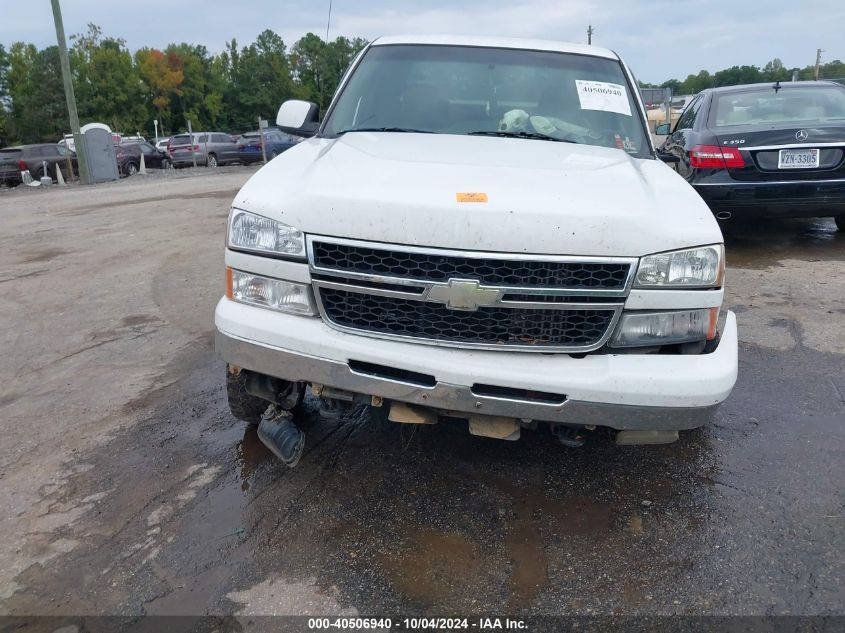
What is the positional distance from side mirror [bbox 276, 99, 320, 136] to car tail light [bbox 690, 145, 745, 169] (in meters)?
4.02

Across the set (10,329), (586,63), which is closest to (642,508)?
(586,63)

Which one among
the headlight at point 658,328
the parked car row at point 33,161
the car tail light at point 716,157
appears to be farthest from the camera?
the parked car row at point 33,161

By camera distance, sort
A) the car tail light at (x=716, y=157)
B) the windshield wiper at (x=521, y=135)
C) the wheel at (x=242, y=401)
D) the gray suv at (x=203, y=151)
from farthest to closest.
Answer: the gray suv at (x=203, y=151), the car tail light at (x=716, y=157), the windshield wiper at (x=521, y=135), the wheel at (x=242, y=401)

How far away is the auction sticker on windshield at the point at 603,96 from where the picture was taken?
395 centimetres

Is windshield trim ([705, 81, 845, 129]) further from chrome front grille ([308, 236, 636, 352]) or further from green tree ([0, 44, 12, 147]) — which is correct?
green tree ([0, 44, 12, 147])

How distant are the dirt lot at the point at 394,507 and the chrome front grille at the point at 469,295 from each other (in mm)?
779

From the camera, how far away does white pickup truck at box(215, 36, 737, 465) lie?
8.26ft

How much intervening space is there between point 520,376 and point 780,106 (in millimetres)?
6241

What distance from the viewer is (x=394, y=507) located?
2914 millimetres

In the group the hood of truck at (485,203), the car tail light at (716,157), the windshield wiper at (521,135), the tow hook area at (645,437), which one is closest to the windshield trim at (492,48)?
the windshield wiper at (521,135)

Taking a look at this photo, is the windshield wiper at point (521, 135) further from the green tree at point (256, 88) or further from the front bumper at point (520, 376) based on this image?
the green tree at point (256, 88)

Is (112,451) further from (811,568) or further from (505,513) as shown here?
(811,568)

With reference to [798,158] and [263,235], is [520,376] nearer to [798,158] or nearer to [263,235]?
[263,235]

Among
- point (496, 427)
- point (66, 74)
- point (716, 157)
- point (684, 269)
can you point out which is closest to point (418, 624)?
point (496, 427)
